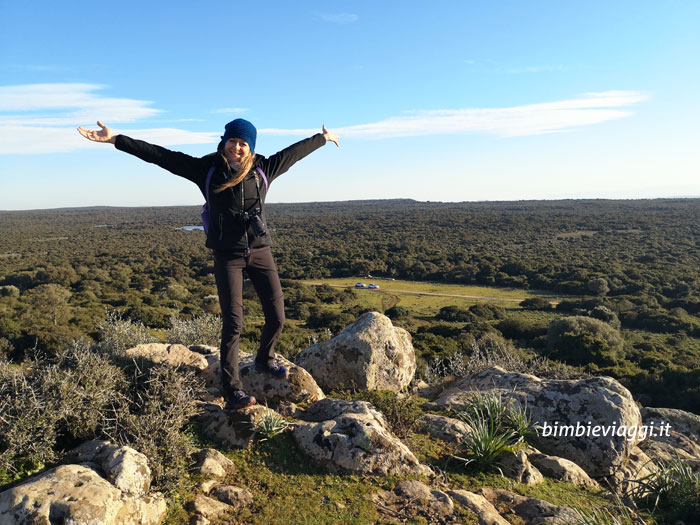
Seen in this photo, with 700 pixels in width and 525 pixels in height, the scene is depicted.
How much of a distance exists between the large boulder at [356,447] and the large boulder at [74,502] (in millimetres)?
1288

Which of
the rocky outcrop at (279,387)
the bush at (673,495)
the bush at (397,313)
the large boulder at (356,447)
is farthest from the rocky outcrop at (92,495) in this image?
the bush at (397,313)

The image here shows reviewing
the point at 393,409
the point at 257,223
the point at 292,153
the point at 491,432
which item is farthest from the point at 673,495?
the point at 292,153

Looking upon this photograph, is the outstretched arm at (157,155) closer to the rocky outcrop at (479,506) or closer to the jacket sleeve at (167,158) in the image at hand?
the jacket sleeve at (167,158)

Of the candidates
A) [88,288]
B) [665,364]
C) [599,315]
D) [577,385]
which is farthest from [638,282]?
[88,288]

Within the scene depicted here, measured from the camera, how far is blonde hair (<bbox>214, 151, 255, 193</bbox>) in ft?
10.9

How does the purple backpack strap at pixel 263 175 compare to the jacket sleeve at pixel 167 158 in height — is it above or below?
below

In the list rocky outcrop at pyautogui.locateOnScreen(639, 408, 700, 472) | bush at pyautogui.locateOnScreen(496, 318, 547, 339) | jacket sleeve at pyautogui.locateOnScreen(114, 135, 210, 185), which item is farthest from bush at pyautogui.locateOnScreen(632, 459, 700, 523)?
bush at pyautogui.locateOnScreen(496, 318, 547, 339)

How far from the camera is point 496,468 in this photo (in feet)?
12.6

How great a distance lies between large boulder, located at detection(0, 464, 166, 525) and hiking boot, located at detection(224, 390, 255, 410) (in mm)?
1067

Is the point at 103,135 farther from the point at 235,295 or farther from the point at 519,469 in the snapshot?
the point at 519,469

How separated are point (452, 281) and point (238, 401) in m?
43.3

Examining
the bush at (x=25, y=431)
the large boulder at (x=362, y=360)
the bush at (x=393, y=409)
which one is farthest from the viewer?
the large boulder at (x=362, y=360)

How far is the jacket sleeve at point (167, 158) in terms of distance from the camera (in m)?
3.17

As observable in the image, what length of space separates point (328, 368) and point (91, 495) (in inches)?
141
